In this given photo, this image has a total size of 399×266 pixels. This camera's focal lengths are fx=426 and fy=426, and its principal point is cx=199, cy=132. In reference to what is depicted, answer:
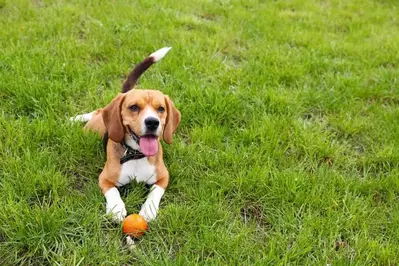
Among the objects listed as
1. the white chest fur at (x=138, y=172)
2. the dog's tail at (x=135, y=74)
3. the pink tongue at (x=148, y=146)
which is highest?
the dog's tail at (x=135, y=74)

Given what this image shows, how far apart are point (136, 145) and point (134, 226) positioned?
0.70m

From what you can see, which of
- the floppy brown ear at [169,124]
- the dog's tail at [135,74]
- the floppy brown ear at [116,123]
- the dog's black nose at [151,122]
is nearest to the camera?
the dog's black nose at [151,122]

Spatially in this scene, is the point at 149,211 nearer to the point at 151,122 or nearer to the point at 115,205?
the point at 115,205

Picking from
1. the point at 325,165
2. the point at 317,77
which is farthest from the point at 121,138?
the point at 317,77

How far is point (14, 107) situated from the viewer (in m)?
4.29

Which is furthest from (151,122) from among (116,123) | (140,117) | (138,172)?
(138,172)

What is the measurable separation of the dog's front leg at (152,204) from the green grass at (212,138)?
0.29ft

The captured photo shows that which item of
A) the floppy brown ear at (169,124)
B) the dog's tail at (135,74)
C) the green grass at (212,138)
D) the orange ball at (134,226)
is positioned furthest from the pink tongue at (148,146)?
the dog's tail at (135,74)

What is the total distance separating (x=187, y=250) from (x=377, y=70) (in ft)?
14.1

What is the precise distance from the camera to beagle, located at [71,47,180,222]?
3.26 m

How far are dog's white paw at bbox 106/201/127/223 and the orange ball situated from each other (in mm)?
59

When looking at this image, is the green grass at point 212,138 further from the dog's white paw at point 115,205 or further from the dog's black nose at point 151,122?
the dog's black nose at point 151,122

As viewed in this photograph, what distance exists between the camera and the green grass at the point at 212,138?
307 centimetres

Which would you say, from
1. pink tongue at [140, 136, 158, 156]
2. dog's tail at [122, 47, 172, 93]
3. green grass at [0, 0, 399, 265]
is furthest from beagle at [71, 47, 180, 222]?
dog's tail at [122, 47, 172, 93]
